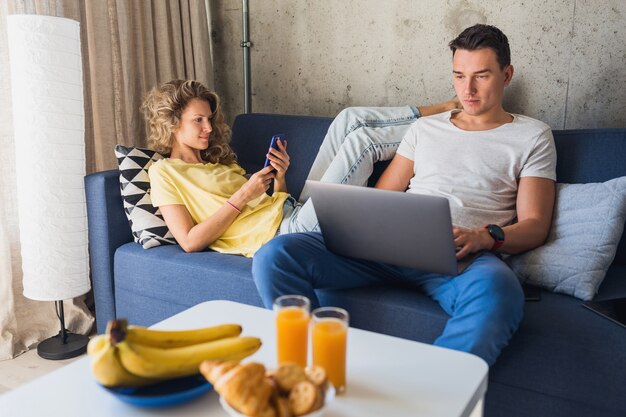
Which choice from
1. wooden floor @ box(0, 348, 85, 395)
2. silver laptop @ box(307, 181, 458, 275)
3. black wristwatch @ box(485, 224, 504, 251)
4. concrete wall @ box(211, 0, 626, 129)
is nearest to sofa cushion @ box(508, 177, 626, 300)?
black wristwatch @ box(485, 224, 504, 251)

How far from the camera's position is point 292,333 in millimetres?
979

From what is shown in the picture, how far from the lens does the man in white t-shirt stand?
147cm

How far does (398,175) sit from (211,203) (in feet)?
2.26

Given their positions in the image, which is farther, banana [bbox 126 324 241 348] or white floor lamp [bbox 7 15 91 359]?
white floor lamp [bbox 7 15 91 359]

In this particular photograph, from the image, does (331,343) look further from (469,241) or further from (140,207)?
(140,207)

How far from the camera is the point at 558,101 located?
7.66 feet

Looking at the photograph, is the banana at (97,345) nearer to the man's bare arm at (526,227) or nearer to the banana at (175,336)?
the banana at (175,336)

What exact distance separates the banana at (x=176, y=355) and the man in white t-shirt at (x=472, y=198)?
2.10 feet

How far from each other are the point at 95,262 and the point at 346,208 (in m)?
1.19

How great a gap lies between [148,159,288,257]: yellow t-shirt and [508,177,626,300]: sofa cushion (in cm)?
85

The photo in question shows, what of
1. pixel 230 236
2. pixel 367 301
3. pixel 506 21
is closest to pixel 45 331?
pixel 230 236

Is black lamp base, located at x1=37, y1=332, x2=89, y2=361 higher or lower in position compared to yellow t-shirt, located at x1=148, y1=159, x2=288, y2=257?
lower

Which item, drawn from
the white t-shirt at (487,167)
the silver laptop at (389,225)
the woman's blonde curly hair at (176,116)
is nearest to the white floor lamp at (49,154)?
the woman's blonde curly hair at (176,116)

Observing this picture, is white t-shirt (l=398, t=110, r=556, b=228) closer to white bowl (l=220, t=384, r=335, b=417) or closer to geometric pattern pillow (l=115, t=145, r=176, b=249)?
geometric pattern pillow (l=115, t=145, r=176, b=249)
